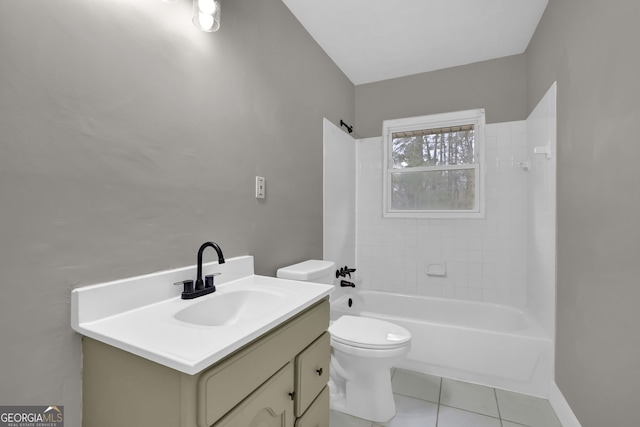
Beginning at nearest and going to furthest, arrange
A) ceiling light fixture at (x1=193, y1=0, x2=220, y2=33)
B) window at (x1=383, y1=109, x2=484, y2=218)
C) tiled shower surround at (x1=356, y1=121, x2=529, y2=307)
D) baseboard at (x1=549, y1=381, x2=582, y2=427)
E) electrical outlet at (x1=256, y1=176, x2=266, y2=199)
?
ceiling light fixture at (x1=193, y1=0, x2=220, y2=33) < baseboard at (x1=549, y1=381, x2=582, y2=427) < electrical outlet at (x1=256, y1=176, x2=266, y2=199) < tiled shower surround at (x1=356, y1=121, x2=529, y2=307) < window at (x1=383, y1=109, x2=484, y2=218)

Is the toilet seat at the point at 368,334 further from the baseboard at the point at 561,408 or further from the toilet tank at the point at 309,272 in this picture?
the baseboard at the point at 561,408

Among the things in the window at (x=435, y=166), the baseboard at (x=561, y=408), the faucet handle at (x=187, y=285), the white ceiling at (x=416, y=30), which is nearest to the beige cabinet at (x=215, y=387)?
the faucet handle at (x=187, y=285)

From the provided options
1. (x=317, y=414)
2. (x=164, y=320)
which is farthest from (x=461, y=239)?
(x=164, y=320)

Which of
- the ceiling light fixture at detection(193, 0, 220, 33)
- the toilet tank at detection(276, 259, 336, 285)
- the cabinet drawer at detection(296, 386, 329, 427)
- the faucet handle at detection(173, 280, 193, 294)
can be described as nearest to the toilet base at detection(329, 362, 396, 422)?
the cabinet drawer at detection(296, 386, 329, 427)

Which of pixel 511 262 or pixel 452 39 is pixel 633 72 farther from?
pixel 511 262

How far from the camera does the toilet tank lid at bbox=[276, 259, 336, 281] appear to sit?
5.60 ft

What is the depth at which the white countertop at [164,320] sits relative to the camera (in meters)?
0.67

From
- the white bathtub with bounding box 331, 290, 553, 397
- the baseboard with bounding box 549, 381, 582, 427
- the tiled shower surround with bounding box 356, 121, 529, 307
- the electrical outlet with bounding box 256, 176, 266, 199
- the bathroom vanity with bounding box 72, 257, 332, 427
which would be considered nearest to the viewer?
the bathroom vanity with bounding box 72, 257, 332, 427

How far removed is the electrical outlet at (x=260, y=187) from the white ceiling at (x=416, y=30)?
121 centimetres

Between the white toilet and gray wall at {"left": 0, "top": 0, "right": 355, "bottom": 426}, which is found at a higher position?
gray wall at {"left": 0, "top": 0, "right": 355, "bottom": 426}

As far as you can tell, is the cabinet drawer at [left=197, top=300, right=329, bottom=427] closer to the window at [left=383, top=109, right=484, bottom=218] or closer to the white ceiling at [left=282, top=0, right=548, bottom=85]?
the white ceiling at [left=282, top=0, right=548, bottom=85]

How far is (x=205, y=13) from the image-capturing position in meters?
1.18

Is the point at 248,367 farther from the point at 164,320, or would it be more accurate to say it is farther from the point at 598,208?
the point at 598,208

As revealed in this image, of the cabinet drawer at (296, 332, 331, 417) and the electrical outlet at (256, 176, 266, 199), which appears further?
the electrical outlet at (256, 176, 266, 199)
